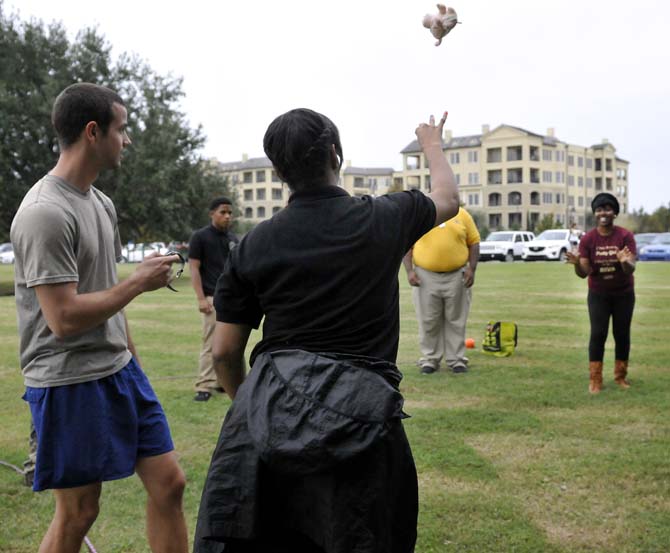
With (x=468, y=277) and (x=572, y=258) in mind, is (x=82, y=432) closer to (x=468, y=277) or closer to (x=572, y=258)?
(x=572, y=258)

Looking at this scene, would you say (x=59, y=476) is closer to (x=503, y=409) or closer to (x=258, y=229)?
(x=258, y=229)

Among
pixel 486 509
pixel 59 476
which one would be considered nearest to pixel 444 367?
pixel 486 509

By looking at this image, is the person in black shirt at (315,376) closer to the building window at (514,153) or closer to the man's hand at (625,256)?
the man's hand at (625,256)

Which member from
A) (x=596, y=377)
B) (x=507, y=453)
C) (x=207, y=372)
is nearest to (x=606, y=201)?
(x=596, y=377)

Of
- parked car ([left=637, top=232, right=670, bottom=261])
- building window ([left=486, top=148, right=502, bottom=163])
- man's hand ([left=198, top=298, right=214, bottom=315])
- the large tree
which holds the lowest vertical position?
parked car ([left=637, top=232, right=670, bottom=261])

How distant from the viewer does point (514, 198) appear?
336ft

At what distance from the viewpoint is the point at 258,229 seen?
92.0 inches

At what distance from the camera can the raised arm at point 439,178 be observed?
2559 mm

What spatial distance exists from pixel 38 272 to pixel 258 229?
2.67ft

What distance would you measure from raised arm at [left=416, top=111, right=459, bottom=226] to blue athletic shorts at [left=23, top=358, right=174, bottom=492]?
1.41 meters

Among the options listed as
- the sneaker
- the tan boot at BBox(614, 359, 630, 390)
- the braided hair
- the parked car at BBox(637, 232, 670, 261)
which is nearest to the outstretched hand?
the braided hair

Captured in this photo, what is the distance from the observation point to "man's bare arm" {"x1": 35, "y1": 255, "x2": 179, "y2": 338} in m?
2.59

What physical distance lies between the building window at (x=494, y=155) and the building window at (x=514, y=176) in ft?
7.29

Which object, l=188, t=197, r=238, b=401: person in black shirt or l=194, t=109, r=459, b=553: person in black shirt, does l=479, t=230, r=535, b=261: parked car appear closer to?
l=188, t=197, r=238, b=401: person in black shirt
